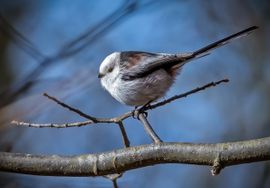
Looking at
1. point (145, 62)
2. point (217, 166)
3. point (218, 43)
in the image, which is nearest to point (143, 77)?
point (145, 62)

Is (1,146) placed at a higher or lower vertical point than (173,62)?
lower

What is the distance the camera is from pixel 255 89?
13.6ft

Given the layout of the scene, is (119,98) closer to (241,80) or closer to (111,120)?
(111,120)

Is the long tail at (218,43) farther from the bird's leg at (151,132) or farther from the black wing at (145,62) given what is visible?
the bird's leg at (151,132)

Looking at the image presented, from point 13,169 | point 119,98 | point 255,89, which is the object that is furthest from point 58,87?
point 255,89

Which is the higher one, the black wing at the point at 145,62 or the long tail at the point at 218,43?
the black wing at the point at 145,62

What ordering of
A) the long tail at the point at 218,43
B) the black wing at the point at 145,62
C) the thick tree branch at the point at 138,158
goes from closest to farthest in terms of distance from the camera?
the thick tree branch at the point at 138,158 → the long tail at the point at 218,43 → the black wing at the point at 145,62

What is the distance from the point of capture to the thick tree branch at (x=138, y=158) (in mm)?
1267

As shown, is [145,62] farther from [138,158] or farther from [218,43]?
[138,158]

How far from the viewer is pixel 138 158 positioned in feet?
4.43

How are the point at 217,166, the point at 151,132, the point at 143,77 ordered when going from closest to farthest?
the point at 217,166
the point at 151,132
the point at 143,77

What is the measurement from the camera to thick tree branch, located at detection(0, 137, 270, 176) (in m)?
1.27

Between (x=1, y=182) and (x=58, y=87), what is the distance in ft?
1.61

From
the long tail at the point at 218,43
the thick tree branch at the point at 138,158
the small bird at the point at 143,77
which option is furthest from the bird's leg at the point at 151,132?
the small bird at the point at 143,77
